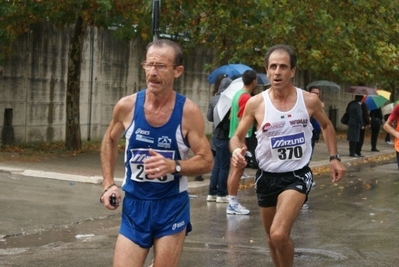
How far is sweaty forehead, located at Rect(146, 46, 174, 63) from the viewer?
5.98m

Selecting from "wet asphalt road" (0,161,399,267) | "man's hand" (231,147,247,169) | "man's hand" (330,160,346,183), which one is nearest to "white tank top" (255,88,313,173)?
"man's hand" (330,160,346,183)

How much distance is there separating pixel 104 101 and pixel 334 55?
23.9 feet

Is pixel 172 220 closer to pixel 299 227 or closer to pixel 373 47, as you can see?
pixel 299 227

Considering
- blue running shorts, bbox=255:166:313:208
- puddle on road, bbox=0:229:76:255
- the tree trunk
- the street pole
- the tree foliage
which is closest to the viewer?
blue running shorts, bbox=255:166:313:208

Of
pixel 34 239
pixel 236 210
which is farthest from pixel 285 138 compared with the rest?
pixel 236 210

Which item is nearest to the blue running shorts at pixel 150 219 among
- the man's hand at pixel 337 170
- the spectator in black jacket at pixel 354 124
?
the man's hand at pixel 337 170

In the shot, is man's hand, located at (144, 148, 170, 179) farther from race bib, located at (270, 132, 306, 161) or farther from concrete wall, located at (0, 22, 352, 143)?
concrete wall, located at (0, 22, 352, 143)

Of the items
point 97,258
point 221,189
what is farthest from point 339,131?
point 97,258

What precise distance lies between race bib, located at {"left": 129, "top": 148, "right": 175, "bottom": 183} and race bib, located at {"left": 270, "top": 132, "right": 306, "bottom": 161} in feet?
6.40

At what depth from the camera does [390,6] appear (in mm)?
26359

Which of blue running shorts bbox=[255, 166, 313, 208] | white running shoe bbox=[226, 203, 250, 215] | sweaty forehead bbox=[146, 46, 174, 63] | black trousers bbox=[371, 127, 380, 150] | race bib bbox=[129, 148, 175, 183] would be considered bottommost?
black trousers bbox=[371, 127, 380, 150]

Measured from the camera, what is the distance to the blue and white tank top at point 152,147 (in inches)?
234

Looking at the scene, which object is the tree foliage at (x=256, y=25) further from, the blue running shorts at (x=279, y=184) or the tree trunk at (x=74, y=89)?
the blue running shorts at (x=279, y=184)

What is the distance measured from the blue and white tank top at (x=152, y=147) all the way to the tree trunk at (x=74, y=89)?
13.9 metres
